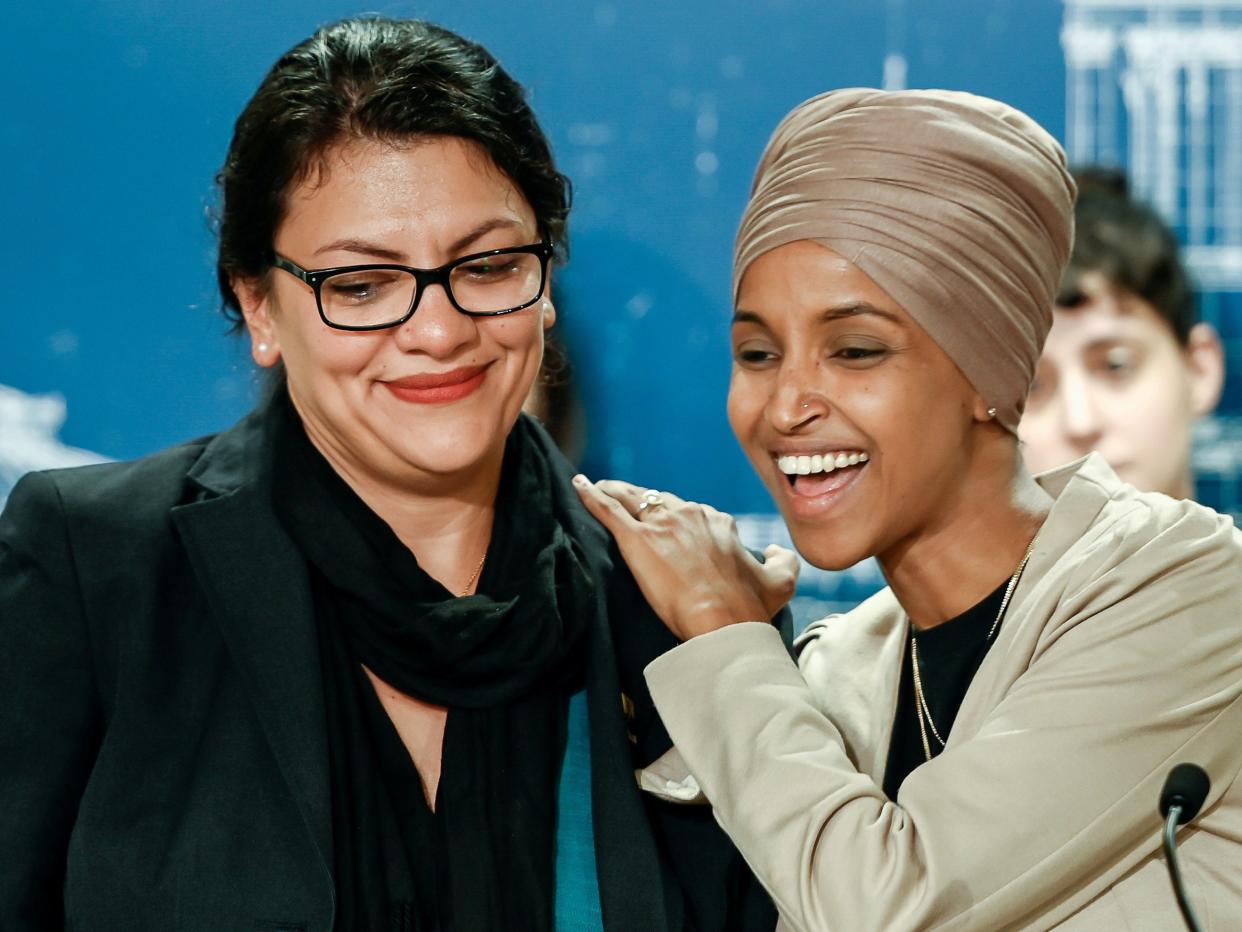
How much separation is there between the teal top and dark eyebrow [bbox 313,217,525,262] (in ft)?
2.00

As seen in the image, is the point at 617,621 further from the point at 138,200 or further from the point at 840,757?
the point at 138,200

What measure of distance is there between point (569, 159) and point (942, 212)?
1300 mm

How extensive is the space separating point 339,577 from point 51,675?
356 mm

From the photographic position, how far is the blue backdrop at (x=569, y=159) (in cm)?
316

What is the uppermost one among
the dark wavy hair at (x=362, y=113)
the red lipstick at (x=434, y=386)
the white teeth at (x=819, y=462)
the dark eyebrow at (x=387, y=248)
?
the dark wavy hair at (x=362, y=113)

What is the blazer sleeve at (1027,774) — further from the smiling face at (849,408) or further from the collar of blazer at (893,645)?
the smiling face at (849,408)

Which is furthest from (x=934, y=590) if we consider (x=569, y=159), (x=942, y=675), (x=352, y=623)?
(x=569, y=159)

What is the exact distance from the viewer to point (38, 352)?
10.3ft

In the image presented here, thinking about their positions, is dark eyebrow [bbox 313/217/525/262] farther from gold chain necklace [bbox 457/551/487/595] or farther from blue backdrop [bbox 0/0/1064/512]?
blue backdrop [bbox 0/0/1064/512]

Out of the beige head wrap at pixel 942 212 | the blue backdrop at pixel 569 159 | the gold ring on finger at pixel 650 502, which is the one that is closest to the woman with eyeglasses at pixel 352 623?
the gold ring on finger at pixel 650 502

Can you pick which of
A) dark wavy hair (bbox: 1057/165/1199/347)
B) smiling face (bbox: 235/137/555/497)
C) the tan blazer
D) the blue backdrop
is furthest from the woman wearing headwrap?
dark wavy hair (bbox: 1057/165/1199/347)

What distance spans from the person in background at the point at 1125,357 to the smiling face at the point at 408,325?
1.61m

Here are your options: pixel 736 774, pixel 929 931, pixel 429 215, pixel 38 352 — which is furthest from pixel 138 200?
pixel 929 931

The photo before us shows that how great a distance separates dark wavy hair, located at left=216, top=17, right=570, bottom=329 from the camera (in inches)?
80.4
